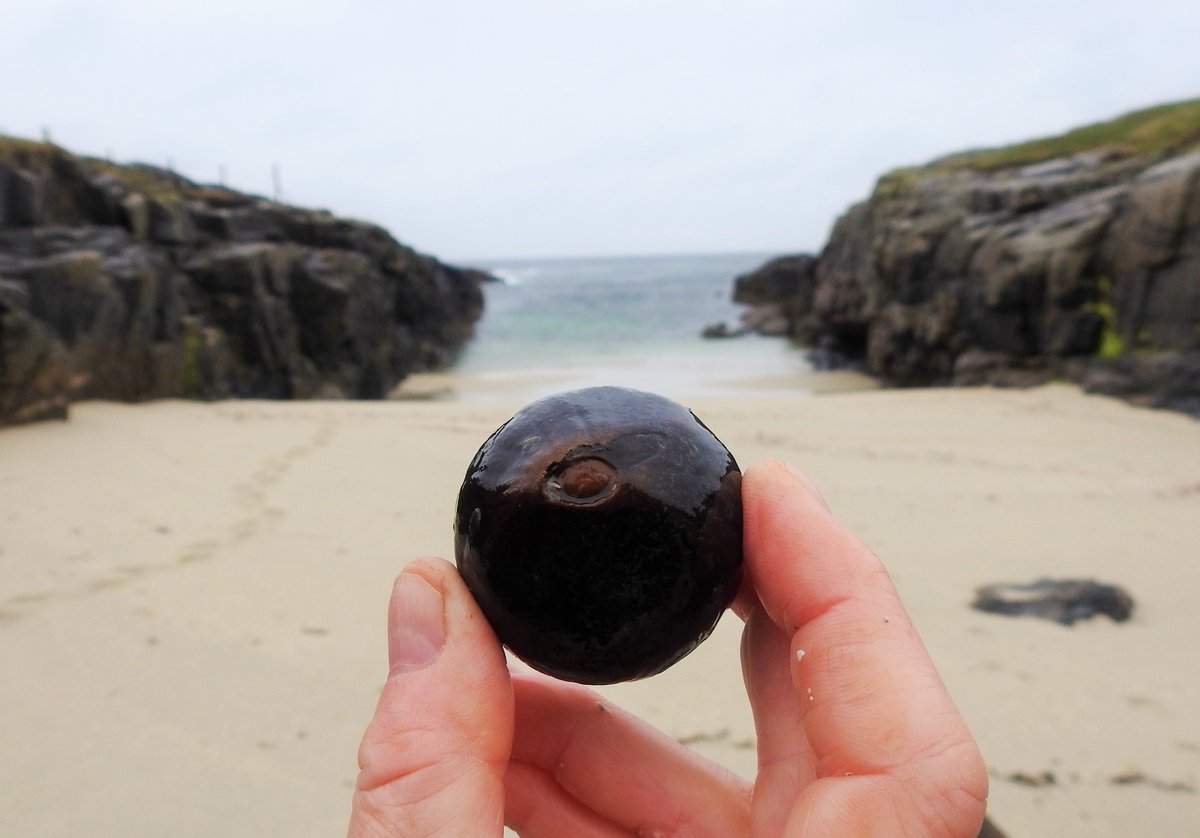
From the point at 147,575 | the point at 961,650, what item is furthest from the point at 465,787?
the point at 147,575

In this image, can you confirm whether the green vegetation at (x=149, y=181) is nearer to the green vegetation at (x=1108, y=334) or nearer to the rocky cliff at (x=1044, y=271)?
the rocky cliff at (x=1044, y=271)

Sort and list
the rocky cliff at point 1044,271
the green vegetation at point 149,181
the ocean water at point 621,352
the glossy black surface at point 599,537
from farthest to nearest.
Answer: the ocean water at point 621,352 < the green vegetation at point 149,181 < the rocky cliff at point 1044,271 < the glossy black surface at point 599,537

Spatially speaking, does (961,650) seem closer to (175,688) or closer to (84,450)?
(175,688)

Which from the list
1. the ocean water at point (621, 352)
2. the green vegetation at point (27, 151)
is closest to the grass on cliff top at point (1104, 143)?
the ocean water at point (621, 352)

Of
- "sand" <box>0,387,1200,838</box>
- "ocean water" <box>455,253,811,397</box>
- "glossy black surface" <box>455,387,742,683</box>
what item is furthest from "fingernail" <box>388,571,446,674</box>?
"ocean water" <box>455,253,811,397</box>

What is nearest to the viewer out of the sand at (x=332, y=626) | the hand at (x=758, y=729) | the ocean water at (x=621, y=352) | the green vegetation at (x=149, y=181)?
the hand at (x=758, y=729)

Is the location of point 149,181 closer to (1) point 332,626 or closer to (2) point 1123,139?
(1) point 332,626

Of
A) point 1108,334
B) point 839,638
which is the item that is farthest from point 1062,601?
point 1108,334
